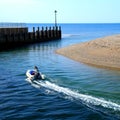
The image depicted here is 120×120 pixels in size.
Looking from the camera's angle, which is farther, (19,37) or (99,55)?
(19,37)

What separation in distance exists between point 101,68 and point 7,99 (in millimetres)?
11826

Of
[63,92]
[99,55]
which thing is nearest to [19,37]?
[99,55]

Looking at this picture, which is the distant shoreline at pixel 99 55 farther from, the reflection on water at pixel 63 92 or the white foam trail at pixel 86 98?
the white foam trail at pixel 86 98

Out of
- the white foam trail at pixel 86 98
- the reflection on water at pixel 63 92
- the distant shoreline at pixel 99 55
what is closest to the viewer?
the reflection on water at pixel 63 92

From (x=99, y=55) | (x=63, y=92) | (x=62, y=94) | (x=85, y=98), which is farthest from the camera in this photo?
(x=99, y=55)

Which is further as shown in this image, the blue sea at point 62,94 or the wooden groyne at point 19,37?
the wooden groyne at point 19,37

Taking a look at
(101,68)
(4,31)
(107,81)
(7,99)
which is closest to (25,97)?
(7,99)

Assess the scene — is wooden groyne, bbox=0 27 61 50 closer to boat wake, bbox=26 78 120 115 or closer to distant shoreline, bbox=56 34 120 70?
distant shoreline, bbox=56 34 120 70

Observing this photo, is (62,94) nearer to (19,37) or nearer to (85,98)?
(85,98)

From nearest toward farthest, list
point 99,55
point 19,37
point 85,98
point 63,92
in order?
point 85,98 → point 63,92 → point 99,55 → point 19,37

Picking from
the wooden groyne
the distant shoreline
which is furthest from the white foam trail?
the wooden groyne

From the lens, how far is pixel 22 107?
58.7 ft

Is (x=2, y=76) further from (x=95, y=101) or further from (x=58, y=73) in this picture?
(x=95, y=101)

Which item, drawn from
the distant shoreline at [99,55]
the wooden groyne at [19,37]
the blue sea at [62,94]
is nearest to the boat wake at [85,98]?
the blue sea at [62,94]
